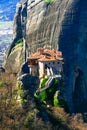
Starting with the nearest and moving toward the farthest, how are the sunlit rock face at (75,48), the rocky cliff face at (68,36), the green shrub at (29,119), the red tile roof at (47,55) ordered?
the green shrub at (29,119)
the red tile roof at (47,55)
the sunlit rock face at (75,48)
the rocky cliff face at (68,36)

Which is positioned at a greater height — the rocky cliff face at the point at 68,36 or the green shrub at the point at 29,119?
the rocky cliff face at the point at 68,36

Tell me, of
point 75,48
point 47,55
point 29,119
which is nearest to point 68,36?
point 75,48

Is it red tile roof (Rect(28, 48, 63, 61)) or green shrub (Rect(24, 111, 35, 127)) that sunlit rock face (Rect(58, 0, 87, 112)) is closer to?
red tile roof (Rect(28, 48, 63, 61))

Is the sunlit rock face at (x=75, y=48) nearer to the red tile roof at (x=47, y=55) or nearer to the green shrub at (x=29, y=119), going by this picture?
the red tile roof at (x=47, y=55)

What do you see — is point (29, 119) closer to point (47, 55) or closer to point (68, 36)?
point (47, 55)

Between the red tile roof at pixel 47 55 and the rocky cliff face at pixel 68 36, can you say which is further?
the rocky cliff face at pixel 68 36

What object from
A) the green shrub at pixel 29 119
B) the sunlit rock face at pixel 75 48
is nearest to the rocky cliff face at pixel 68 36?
the sunlit rock face at pixel 75 48

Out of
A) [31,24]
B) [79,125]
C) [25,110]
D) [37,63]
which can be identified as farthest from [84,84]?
[25,110]

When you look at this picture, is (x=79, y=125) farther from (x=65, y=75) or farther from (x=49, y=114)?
(x=65, y=75)

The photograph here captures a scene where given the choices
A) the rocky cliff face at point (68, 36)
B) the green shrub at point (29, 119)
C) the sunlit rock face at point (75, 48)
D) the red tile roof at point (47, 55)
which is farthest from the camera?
the rocky cliff face at point (68, 36)
